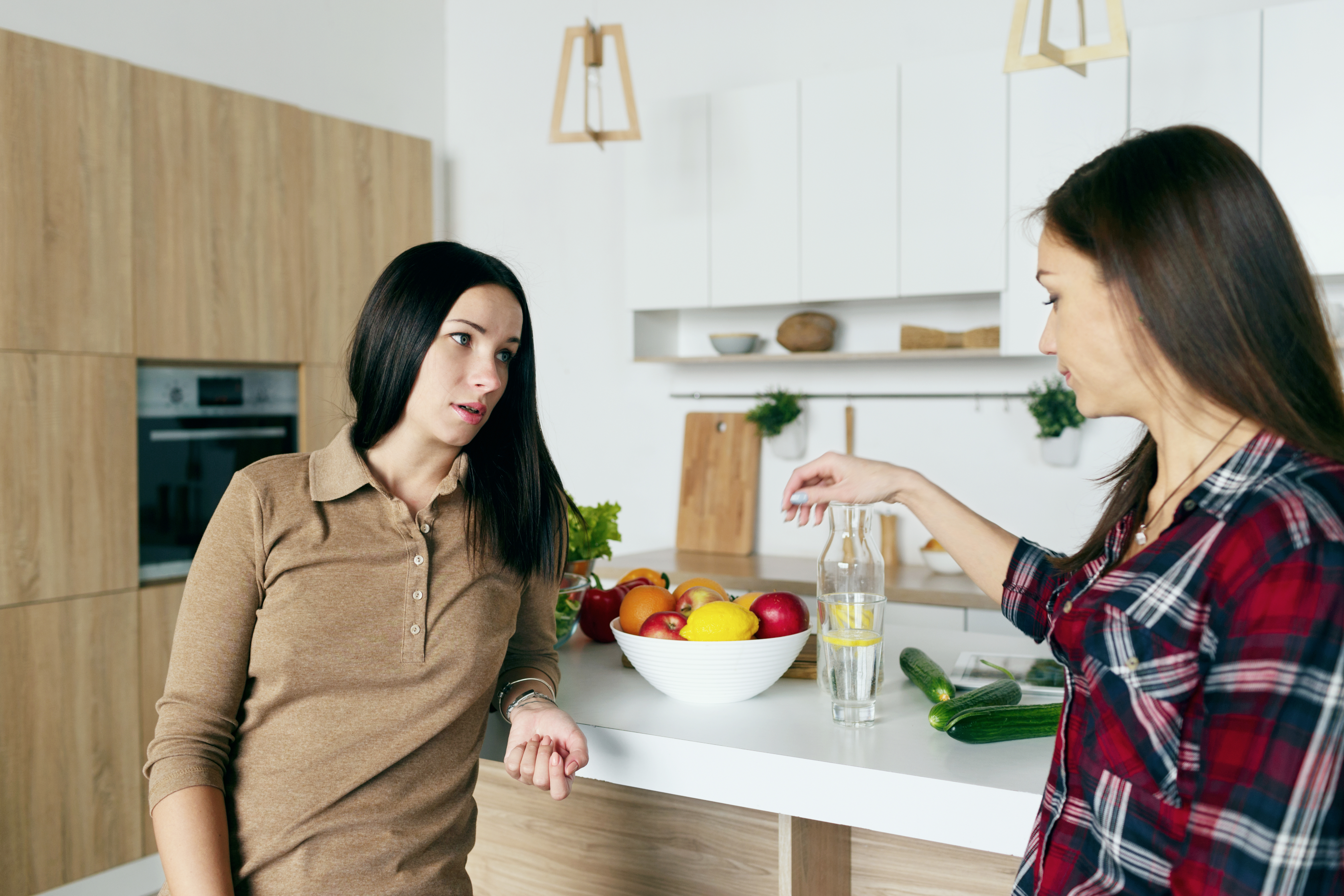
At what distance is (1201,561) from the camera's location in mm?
794

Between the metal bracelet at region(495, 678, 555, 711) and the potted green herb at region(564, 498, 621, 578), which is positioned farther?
the potted green herb at region(564, 498, 621, 578)

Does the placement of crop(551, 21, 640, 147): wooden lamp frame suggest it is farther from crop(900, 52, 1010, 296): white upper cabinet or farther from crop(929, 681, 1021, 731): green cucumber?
crop(929, 681, 1021, 731): green cucumber

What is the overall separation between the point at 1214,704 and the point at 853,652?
602 mm

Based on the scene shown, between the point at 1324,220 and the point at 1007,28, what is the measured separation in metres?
1.16

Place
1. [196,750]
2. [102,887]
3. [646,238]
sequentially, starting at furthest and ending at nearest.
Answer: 1. [646,238]
2. [102,887]
3. [196,750]

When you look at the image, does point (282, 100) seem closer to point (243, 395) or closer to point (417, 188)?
point (417, 188)

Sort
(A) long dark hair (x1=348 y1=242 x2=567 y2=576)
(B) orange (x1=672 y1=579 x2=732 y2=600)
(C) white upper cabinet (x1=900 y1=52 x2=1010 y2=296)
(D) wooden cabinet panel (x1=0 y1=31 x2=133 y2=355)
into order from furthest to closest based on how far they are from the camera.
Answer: (C) white upper cabinet (x1=900 y1=52 x2=1010 y2=296), (D) wooden cabinet panel (x1=0 y1=31 x2=133 y2=355), (B) orange (x1=672 y1=579 x2=732 y2=600), (A) long dark hair (x1=348 y1=242 x2=567 y2=576)

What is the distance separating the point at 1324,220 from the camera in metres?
2.64

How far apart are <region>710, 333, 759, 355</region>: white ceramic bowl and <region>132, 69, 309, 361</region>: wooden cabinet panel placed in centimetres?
144

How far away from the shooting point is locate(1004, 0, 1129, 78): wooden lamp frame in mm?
2053

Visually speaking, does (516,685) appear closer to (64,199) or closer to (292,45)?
(64,199)

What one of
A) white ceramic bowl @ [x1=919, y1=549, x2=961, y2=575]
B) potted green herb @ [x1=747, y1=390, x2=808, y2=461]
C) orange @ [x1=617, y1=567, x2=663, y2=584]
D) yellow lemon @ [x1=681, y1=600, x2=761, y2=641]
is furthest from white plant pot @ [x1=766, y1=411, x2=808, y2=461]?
yellow lemon @ [x1=681, y1=600, x2=761, y2=641]

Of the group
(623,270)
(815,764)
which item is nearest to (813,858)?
(815,764)

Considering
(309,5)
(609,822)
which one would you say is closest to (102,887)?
(609,822)
